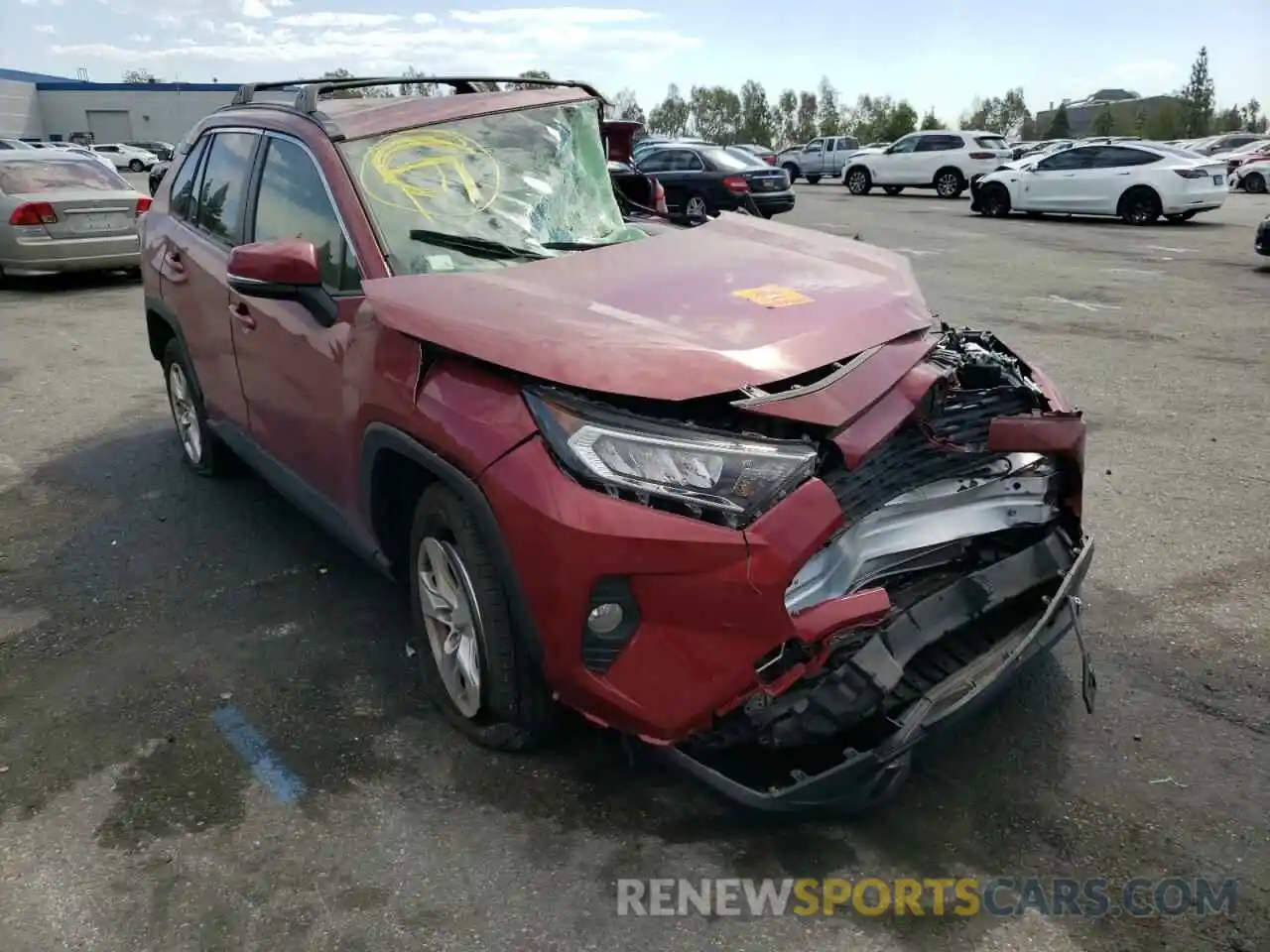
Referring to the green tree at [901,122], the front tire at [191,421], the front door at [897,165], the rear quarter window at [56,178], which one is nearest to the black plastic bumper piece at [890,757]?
the front tire at [191,421]

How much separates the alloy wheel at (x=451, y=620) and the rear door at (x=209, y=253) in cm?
175

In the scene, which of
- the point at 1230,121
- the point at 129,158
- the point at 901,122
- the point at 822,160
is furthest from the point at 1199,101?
the point at 129,158

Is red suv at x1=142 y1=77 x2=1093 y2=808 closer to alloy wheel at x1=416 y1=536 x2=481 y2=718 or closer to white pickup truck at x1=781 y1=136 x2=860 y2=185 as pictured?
alloy wheel at x1=416 y1=536 x2=481 y2=718

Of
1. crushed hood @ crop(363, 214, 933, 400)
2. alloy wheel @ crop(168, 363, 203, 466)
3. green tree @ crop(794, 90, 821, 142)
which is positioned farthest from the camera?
green tree @ crop(794, 90, 821, 142)

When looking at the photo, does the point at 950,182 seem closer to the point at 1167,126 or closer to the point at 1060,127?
the point at 1060,127

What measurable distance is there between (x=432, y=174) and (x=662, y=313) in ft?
4.10

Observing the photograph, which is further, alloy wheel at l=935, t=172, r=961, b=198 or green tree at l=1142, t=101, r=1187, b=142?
green tree at l=1142, t=101, r=1187, b=142

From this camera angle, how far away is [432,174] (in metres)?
3.63

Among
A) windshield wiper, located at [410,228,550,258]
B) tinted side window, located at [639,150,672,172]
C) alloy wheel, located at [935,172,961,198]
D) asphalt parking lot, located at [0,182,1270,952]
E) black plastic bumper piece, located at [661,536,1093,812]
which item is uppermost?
tinted side window, located at [639,150,672,172]

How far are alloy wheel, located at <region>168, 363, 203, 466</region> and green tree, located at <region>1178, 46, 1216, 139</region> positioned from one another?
295ft

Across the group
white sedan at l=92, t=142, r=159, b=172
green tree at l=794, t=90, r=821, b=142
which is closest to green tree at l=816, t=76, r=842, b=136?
green tree at l=794, t=90, r=821, b=142

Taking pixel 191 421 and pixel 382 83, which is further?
pixel 191 421

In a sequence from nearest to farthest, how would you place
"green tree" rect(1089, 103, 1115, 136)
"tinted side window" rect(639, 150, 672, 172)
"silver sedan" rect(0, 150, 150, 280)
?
"silver sedan" rect(0, 150, 150, 280), "tinted side window" rect(639, 150, 672, 172), "green tree" rect(1089, 103, 1115, 136)

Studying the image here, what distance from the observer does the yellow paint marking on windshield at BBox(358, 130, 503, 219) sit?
138 inches
